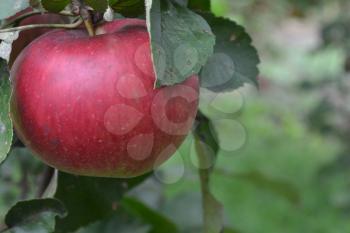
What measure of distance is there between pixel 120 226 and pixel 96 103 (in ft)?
1.80

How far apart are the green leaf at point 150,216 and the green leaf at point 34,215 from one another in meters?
0.43

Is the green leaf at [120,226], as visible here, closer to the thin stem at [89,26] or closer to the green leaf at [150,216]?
the green leaf at [150,216]

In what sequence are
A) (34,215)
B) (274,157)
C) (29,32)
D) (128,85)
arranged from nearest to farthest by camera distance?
(128,85) < (34,215) < (29,32) < (274,157)

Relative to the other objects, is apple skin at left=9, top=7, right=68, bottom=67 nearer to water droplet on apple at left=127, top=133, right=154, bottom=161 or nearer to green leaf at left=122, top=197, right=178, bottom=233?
water droplet on apple at left=127, top=133, right=154, bottom=161

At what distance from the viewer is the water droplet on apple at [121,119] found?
75 centimetres

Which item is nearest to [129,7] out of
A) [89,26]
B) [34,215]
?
[89,26]

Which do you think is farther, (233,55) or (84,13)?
(233,55)

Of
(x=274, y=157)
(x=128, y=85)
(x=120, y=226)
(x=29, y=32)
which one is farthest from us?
(x=274, y=157)

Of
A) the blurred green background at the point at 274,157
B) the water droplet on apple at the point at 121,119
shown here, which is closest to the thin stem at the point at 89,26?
the water droplet on apple at the point at 121,119

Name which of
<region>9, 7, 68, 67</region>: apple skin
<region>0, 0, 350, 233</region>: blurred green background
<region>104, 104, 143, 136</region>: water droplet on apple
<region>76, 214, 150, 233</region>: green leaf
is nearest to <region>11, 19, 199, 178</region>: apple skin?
<region>104, 104, 143, 136</region>: water droplet on apple

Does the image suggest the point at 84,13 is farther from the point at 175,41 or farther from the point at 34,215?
the point at 34,215

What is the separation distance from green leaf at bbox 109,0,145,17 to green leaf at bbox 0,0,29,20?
99 millimetres

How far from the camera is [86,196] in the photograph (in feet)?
3.43

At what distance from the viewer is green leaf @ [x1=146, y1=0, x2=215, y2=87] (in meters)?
0.72
